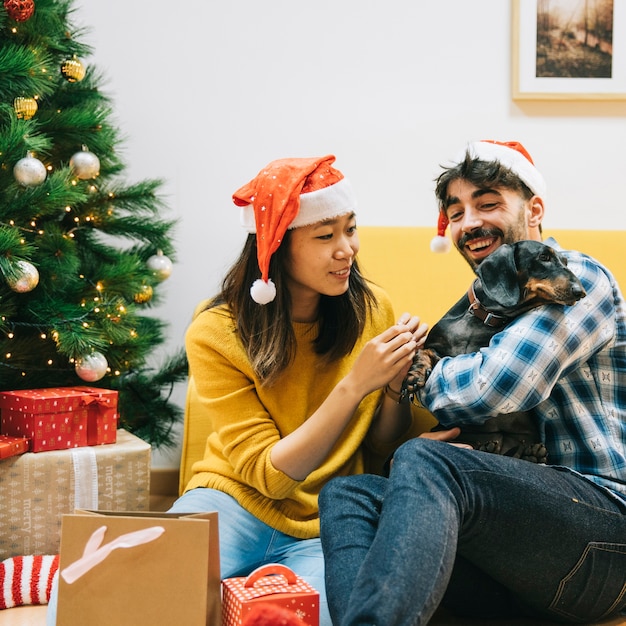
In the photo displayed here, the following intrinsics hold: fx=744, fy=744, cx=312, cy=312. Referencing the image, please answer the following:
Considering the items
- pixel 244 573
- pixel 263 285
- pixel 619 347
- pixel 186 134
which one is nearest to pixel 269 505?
pixel 244 573

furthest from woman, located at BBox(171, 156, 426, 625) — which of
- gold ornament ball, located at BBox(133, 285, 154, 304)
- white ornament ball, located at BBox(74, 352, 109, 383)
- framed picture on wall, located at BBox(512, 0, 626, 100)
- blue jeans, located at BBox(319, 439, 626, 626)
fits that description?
framed picture on wall, located at BBox(512, 0, 626, 100)

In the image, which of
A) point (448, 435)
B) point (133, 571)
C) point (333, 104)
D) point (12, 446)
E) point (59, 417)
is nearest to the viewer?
point (133, 571)

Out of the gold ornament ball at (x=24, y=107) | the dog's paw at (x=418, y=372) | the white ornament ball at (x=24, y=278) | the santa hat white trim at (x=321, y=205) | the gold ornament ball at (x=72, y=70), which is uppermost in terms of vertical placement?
the gold ornament ball at (x=72, y=70)

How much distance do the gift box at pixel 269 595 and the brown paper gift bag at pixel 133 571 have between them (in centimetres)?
9

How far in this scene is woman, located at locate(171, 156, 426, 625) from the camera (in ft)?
5.18

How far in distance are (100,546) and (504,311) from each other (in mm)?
861

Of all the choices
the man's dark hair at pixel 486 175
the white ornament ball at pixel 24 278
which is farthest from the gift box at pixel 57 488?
the man's dark hair at pixel 486 175

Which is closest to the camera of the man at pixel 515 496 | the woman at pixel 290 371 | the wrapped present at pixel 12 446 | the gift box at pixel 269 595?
the man at pixel 515 496

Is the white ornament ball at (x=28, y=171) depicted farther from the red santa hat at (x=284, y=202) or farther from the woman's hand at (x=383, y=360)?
the woman's hand at (x=383, y=360)

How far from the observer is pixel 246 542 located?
164cm

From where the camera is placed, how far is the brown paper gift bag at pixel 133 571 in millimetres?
1220

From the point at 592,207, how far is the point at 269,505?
5.23 ft

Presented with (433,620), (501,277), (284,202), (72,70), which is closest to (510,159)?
(501,277)

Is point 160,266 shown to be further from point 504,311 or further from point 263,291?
point 504,311
